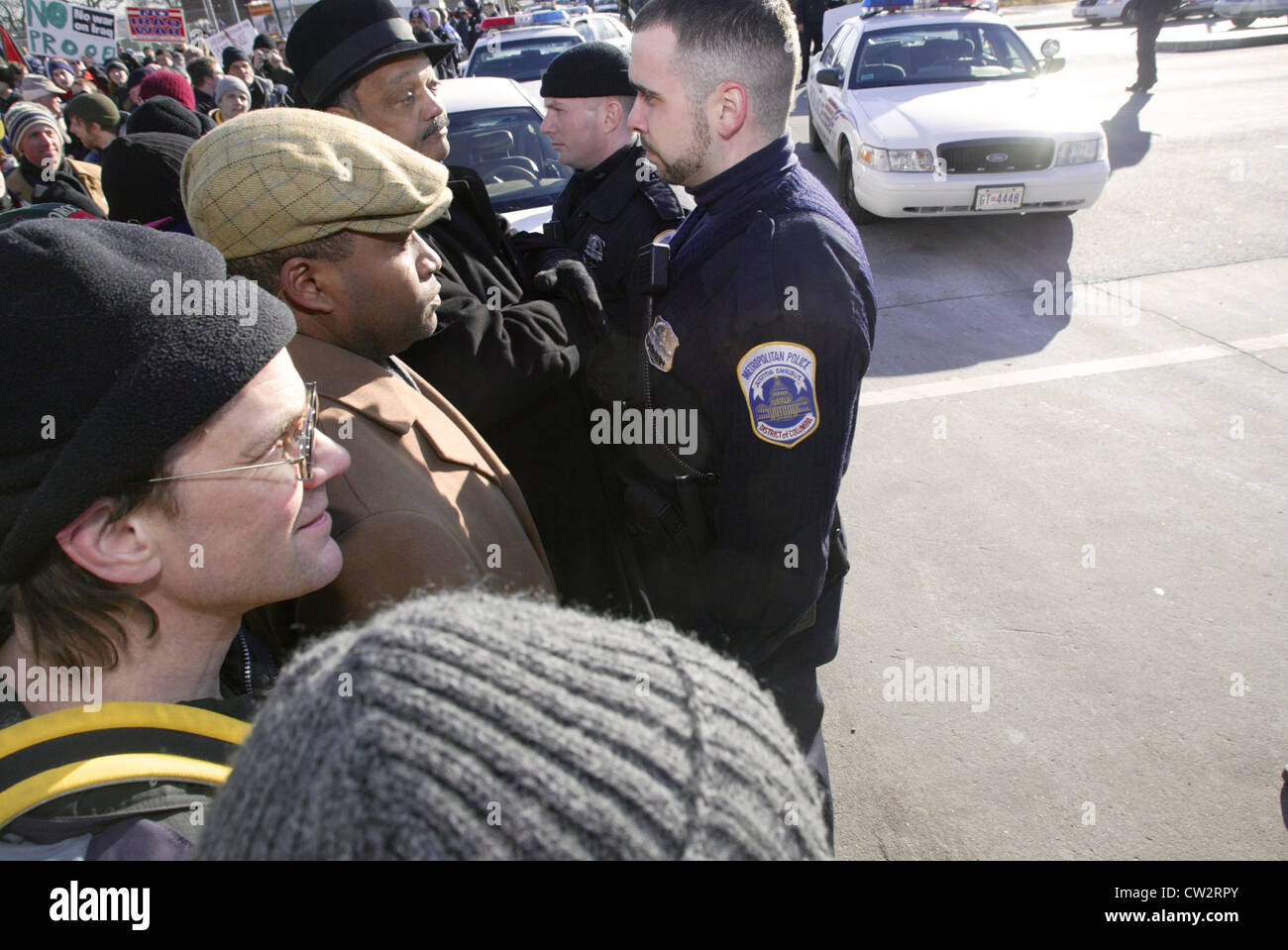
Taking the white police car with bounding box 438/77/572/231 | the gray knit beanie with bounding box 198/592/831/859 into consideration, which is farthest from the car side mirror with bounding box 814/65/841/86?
the gray knit beanie with bounding box 198/592/831/859

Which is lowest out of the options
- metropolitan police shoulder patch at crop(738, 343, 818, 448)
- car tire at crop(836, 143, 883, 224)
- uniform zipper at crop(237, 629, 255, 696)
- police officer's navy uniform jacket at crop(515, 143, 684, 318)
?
car tire at crop(836, 143, 883, 224)

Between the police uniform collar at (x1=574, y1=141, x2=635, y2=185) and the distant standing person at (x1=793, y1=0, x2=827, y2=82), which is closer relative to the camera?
the police uniform collar at (x1=574, y1=141, x2=635, y2=185)

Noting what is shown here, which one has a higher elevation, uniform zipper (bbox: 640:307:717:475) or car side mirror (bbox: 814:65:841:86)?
car side mirror (bbox: 814:65:841:86)

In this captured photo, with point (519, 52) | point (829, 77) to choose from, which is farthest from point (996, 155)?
point (519, 52)

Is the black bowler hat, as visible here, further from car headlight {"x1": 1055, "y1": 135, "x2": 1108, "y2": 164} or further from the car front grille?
car headlight {"x1": 1055, "y1": 135, "x2": 1108, "y2": 164}

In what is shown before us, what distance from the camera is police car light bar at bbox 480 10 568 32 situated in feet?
49.9

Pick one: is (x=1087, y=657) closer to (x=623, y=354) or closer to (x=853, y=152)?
(x=623, y=354)

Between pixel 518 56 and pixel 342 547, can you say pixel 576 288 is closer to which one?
pixel 342 547

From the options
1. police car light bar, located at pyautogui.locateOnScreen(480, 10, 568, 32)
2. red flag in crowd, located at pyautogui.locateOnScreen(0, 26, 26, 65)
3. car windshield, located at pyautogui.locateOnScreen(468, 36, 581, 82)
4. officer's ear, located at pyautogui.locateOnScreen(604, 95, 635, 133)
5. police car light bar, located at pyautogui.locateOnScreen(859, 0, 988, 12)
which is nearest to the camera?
officer's ear, located at pyautogui.locateOnScreen(604, 95, 635, 133)

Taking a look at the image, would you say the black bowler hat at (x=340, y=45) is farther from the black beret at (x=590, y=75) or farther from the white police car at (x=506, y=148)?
the white police car at (x=506, y=148)

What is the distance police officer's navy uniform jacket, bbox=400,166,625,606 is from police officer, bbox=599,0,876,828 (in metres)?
0.13

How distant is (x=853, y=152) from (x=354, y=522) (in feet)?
23.1

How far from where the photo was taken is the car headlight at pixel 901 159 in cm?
667

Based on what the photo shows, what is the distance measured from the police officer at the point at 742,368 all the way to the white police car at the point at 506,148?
316cm
